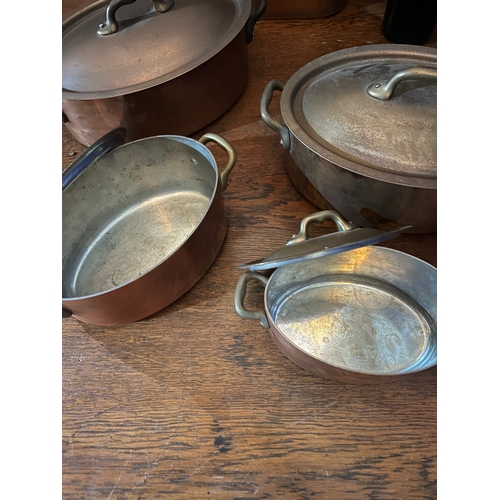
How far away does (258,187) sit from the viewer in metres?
0.80

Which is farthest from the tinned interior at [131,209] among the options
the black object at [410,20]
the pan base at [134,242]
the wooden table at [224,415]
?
the black object at [410,20]

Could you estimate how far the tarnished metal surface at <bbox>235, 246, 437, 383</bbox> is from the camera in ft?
1.96

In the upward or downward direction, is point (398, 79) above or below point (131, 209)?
above

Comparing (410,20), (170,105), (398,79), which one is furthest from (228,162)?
(410,20)

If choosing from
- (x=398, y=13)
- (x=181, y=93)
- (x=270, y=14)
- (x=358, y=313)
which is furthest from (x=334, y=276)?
(x=270, y=14)

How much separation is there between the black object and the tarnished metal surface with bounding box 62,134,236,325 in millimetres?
563

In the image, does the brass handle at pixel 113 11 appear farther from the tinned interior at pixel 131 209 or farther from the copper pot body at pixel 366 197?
the copper pot body at pixel 366 197

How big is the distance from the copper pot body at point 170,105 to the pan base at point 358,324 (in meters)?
0.41

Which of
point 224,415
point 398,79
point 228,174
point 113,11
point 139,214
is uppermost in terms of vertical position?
point 113,11

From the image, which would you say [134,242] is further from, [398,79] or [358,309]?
[398,79]

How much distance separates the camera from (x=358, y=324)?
64cm

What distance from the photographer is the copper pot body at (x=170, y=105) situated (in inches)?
28.6

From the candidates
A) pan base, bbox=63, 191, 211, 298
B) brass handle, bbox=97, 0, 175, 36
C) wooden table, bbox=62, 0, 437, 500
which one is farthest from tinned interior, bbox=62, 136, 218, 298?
brass handle, bbox=97, 0, 175, 36

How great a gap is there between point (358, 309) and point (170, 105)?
499 millimetres
